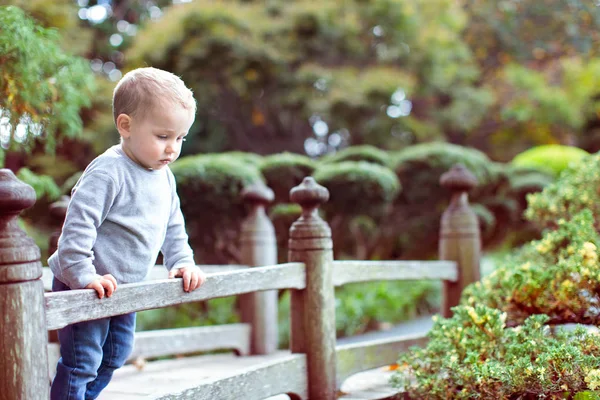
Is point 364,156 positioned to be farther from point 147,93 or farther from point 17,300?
point 17,300

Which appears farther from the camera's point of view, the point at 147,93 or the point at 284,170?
the point at 284,170

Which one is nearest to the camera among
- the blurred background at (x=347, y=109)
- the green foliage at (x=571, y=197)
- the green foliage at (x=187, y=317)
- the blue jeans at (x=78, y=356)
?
the blue jeans at (x=78, y=356)

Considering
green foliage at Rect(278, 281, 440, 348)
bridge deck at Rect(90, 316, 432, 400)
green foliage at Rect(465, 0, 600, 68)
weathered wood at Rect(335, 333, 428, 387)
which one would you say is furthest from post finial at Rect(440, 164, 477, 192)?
green foliage at Rect(465, 0, 600, 68)

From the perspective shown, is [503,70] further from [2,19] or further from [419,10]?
[2,19]

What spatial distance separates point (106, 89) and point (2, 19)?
243 inches

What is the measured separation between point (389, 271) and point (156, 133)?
5.97 ft

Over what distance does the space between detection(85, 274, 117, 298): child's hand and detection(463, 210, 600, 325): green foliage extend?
6.10 ft

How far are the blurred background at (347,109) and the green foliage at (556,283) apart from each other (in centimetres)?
192

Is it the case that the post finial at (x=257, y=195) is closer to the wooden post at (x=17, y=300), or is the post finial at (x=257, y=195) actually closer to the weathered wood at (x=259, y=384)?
the weathered wood at (x=259, y=384)

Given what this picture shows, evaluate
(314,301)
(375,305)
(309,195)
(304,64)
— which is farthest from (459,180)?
(304,64)

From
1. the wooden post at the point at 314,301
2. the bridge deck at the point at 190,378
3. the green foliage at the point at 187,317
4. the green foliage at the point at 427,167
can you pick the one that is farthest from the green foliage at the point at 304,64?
the wooden post at the point at 314,301

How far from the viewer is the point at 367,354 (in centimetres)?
357

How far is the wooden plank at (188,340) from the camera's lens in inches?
161

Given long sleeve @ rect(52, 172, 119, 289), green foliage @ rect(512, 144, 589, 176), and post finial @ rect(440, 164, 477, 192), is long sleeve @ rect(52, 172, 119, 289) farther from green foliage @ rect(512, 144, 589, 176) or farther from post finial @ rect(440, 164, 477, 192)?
green foliage @ rect(512, 144, 589, 176)
